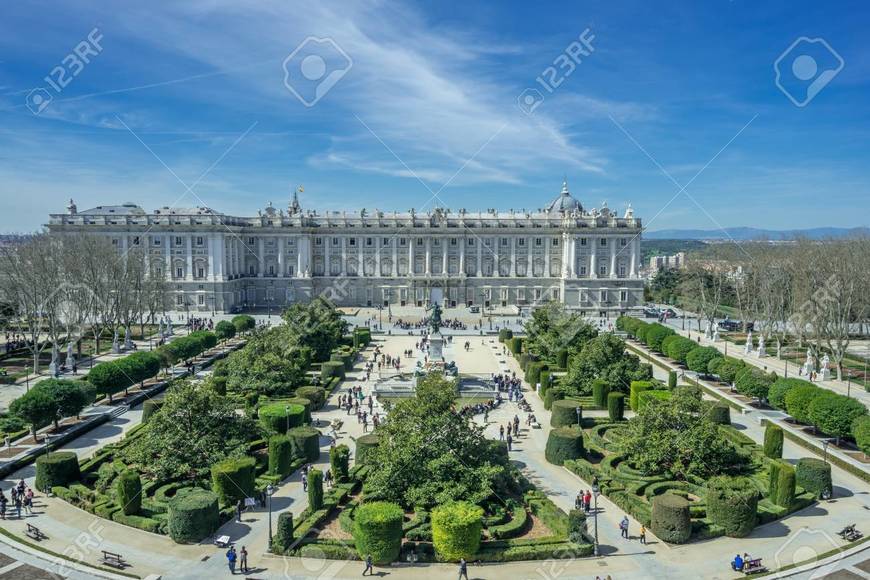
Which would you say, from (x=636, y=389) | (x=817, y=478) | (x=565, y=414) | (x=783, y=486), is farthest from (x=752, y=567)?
(x=636, y=389)

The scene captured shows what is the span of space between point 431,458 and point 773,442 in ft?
53.7

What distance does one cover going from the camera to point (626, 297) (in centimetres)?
8750

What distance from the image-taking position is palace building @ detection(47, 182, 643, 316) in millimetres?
87000

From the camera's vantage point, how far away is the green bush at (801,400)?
3269 centimetres

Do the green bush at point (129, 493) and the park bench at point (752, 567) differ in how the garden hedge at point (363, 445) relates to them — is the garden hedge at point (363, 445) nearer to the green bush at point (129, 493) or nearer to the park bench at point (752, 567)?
the green bush at point (129, 493)

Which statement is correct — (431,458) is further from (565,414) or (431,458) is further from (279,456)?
(565,414)

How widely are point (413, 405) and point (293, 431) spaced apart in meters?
8.13

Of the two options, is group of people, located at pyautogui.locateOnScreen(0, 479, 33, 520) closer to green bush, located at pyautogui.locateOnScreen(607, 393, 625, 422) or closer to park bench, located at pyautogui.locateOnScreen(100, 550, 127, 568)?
park bench, located at pyautogui.locateOnScreen(100, 550, 127, 568)

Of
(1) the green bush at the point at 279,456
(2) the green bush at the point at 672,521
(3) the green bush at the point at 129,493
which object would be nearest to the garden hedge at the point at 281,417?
(1) the green bush at the point at 279,456

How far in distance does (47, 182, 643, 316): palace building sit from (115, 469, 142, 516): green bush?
64.3 metres

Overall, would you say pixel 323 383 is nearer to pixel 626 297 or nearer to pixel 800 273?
pixel 800 273

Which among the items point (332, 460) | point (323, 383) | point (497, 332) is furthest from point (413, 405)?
point (497, 332)

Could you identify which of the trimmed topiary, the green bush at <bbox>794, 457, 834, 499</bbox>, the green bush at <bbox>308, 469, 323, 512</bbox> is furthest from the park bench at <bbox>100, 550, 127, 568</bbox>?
the trimmed topiary

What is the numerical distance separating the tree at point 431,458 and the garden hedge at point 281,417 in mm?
8786
